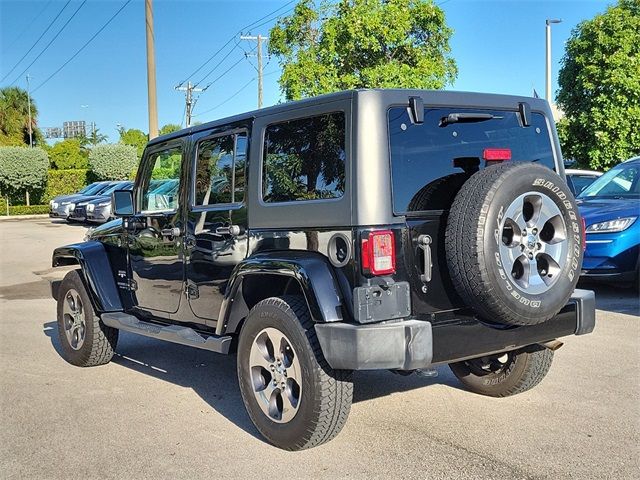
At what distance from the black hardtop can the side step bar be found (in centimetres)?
146

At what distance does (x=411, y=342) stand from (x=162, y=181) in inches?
113

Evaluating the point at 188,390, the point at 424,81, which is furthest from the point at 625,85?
the point at 188,390

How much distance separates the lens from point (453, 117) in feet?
13.3

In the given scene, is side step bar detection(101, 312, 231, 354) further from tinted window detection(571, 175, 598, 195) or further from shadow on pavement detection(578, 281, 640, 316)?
tinted window detection(571, 175, 598, 195)

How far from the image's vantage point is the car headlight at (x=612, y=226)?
8188 millimetres

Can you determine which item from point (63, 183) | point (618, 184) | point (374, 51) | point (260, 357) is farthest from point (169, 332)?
point (63, 183)

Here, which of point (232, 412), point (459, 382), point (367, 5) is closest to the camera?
point (232, 412)

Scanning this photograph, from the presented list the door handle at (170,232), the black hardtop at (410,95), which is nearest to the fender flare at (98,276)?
the door handle at (170,232)

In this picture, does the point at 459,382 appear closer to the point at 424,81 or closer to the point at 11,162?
the point at 424,81

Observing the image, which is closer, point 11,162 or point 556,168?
point 556,168

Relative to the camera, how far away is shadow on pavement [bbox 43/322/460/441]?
508 centimetres

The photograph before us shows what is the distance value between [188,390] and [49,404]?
3.29ft

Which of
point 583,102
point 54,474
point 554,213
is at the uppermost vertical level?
point 583,102

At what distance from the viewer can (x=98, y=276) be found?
599 cm
